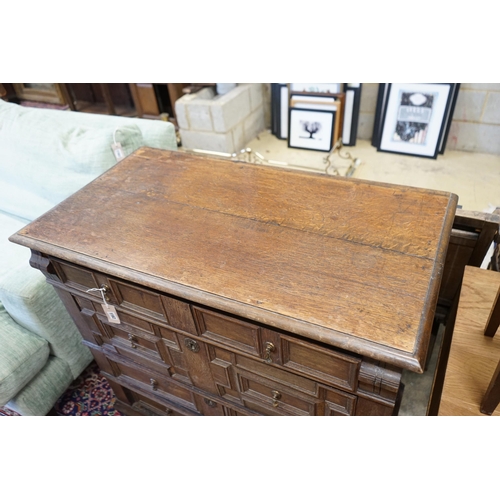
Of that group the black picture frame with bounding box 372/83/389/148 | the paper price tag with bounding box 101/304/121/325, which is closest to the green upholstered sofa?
the paper price tag with bounding box 101/304/121/325

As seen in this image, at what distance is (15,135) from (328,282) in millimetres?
1456

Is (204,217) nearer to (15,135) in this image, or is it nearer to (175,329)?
(175,329)

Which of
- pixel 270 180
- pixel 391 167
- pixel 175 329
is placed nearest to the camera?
pixel 175 329

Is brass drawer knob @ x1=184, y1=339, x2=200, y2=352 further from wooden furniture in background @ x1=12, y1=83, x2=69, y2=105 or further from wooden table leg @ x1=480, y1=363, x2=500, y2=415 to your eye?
wooden furniture in background @ x1=12, y1=83, x2=69, y2=105

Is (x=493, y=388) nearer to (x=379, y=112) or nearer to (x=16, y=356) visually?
(x=16, y=356)

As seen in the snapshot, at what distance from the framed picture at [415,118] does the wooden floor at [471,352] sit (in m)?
1.42

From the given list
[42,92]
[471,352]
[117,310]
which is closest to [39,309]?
[117,310]

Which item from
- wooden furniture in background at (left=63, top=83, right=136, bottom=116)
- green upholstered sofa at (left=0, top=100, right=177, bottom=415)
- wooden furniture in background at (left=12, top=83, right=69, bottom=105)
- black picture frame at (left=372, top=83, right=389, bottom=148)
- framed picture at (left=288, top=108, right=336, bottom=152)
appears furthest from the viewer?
wooden furniture in background at (left=12, top=83, right=69, bottom=105)

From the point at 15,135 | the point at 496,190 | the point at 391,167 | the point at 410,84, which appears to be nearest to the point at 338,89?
the point at 410,84

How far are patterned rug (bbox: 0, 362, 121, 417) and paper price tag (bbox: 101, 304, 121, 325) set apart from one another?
0.62 meters

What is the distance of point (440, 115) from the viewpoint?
2000 mm

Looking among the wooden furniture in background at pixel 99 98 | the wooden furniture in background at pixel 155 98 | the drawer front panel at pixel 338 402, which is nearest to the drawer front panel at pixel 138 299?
the drawer front panel at pixel 338 402

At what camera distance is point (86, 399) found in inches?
55.7

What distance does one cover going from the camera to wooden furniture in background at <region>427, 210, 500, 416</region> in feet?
3.07
